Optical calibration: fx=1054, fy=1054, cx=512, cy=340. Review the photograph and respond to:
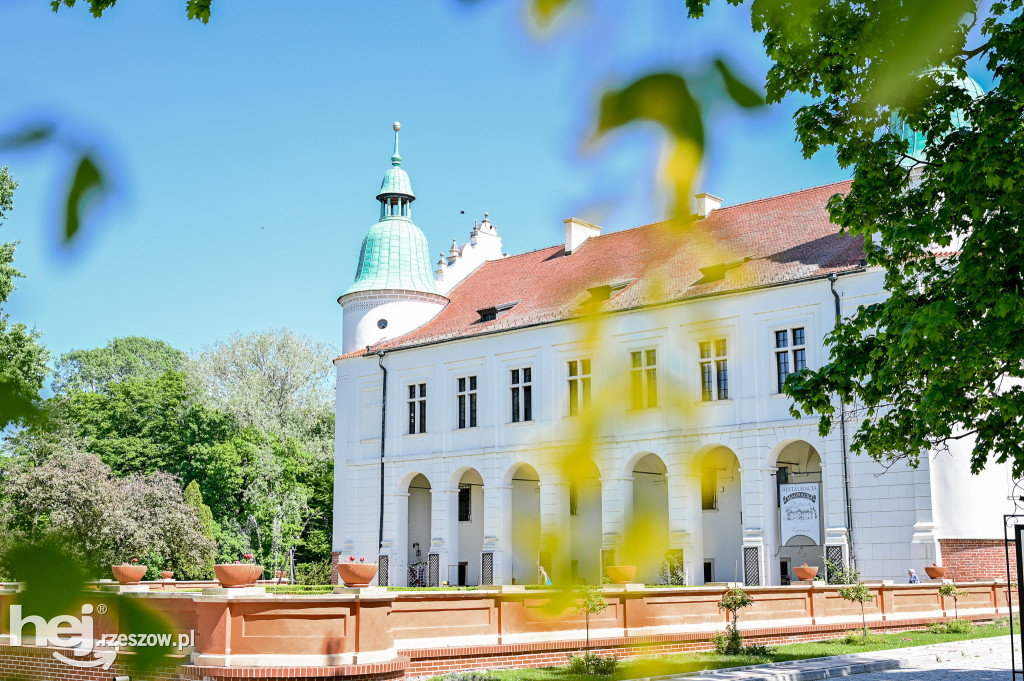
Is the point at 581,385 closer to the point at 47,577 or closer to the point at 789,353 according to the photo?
the point at 47,577

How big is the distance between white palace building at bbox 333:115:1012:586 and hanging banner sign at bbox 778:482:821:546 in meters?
0.07

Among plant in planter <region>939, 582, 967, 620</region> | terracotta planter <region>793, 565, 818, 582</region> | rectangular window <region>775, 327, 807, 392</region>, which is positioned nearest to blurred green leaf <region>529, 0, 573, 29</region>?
terracotta planter <region>793, 565, 818, 582</region>

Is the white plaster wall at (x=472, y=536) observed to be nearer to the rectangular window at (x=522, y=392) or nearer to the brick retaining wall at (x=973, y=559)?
the rectangular window at (x=522, y=392)

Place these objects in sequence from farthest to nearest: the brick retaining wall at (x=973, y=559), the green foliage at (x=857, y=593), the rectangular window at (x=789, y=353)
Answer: the rectangular window at (x=789, y=353), the brick retaining wall at (x=973, y=559), the green foliage at (x=857, y=593)

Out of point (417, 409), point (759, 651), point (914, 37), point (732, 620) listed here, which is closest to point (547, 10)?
point (914, 37)

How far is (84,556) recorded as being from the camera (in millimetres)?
1164

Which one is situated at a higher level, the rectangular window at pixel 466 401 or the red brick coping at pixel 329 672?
the rectangular window at pixel 466 401

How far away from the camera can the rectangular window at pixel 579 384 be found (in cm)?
115

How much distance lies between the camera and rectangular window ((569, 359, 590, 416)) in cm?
115

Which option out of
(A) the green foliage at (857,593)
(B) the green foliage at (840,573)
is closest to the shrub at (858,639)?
(A) the green foliage at (857,593)

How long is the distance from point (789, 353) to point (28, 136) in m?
33.9

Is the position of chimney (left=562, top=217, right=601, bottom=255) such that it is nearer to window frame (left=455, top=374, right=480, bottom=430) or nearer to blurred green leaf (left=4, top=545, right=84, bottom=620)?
blurred green leaf (left=4, top=545, right=84, bottom=620)

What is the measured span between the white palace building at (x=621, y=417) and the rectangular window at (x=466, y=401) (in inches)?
6.3

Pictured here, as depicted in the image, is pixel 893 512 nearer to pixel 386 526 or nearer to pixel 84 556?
pixel 386 526
